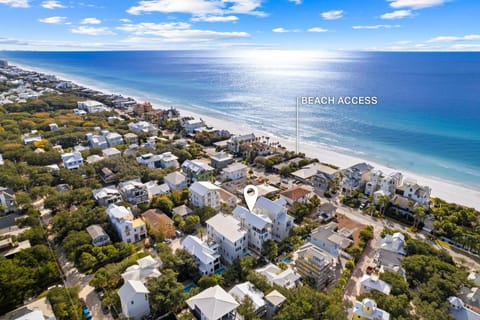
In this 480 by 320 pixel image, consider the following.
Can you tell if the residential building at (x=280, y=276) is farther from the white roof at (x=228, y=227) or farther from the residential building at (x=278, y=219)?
the residential building at (x=278, y=219)

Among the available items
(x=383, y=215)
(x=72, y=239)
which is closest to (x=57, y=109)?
(x=72, y=239)

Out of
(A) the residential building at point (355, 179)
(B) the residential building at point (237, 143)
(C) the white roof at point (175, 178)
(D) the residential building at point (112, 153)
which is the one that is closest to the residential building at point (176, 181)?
(C) the white roof at point (175, 178)

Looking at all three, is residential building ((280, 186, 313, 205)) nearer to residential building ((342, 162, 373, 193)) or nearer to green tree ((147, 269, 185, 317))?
residential building ((342, 162, 373, 193))

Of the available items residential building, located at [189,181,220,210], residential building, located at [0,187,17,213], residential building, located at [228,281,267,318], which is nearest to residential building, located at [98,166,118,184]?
residential building, located at [0,187,17,213]

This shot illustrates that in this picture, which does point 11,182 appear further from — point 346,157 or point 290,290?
point 346,157

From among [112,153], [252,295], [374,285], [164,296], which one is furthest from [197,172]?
[374,285]

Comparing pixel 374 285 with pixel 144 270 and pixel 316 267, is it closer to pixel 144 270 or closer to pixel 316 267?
pixel 316 267
